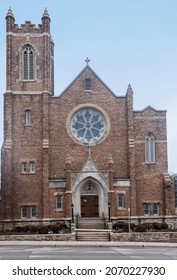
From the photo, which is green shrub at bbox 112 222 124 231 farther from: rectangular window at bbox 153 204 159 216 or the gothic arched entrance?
rectangular window at bbox 153 204 159 216

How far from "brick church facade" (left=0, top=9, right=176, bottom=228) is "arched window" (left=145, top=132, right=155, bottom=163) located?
3.5 inches

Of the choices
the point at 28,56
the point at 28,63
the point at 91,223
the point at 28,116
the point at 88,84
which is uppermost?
the point at 28,56

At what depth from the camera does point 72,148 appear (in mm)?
47562

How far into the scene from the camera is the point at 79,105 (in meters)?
48.0

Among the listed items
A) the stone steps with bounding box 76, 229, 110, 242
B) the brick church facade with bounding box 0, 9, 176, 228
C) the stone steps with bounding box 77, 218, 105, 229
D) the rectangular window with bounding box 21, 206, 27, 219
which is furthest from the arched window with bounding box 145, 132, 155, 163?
the rectangular window with bounding box 21, 206, 27, 219

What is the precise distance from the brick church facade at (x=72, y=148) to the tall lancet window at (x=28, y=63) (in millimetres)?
91

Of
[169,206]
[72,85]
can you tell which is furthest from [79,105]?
[169,206]

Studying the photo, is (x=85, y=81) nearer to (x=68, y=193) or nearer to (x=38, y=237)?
(x=68, y=193)

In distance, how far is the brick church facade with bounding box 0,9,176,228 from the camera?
46000 mm

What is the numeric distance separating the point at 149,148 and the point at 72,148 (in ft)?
22.6

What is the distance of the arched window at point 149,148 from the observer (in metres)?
47.9

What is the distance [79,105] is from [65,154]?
15.1 feet

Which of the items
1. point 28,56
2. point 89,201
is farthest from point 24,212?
point 28,56

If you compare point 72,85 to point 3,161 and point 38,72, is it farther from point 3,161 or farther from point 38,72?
point 3,161
